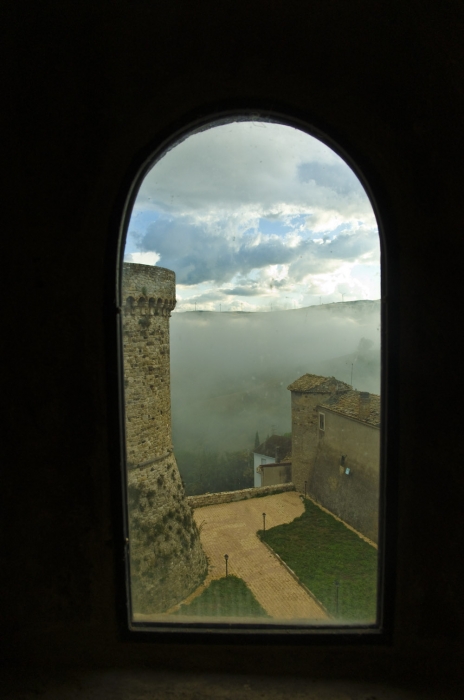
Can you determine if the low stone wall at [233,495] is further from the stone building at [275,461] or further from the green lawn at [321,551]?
the green lawn at [321,551]

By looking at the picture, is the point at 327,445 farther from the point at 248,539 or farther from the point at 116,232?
the point at 116,232

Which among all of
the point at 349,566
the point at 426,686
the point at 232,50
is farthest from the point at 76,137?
the point at 349,566

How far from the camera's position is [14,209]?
4.79 ft

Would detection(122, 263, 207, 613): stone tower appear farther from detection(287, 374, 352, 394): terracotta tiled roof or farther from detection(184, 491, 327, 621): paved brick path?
detection(287, 374, 352, 394): terracotta tiled roof

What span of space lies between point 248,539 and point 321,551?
1.73 meters

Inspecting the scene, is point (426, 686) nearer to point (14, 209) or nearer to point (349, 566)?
point (14, 209)

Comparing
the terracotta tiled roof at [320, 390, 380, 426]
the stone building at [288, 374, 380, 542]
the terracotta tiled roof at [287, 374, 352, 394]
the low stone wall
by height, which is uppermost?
the terracotta tiled roof at [320, 390, 380, 426]

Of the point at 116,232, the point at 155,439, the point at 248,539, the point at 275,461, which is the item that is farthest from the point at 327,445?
the point at 116,232

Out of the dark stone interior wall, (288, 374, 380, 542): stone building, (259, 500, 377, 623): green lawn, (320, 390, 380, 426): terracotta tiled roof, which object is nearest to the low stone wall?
(288, 374, 380, 542): stone building

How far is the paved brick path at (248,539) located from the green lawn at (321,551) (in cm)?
22

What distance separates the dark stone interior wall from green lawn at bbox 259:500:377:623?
49.2 inches

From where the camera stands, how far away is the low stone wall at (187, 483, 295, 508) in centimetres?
890

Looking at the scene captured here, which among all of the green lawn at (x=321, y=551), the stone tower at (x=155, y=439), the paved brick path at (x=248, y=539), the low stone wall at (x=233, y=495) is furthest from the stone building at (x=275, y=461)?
the stone tower at (x=155, y=439)

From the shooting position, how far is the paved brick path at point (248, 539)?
449cm
